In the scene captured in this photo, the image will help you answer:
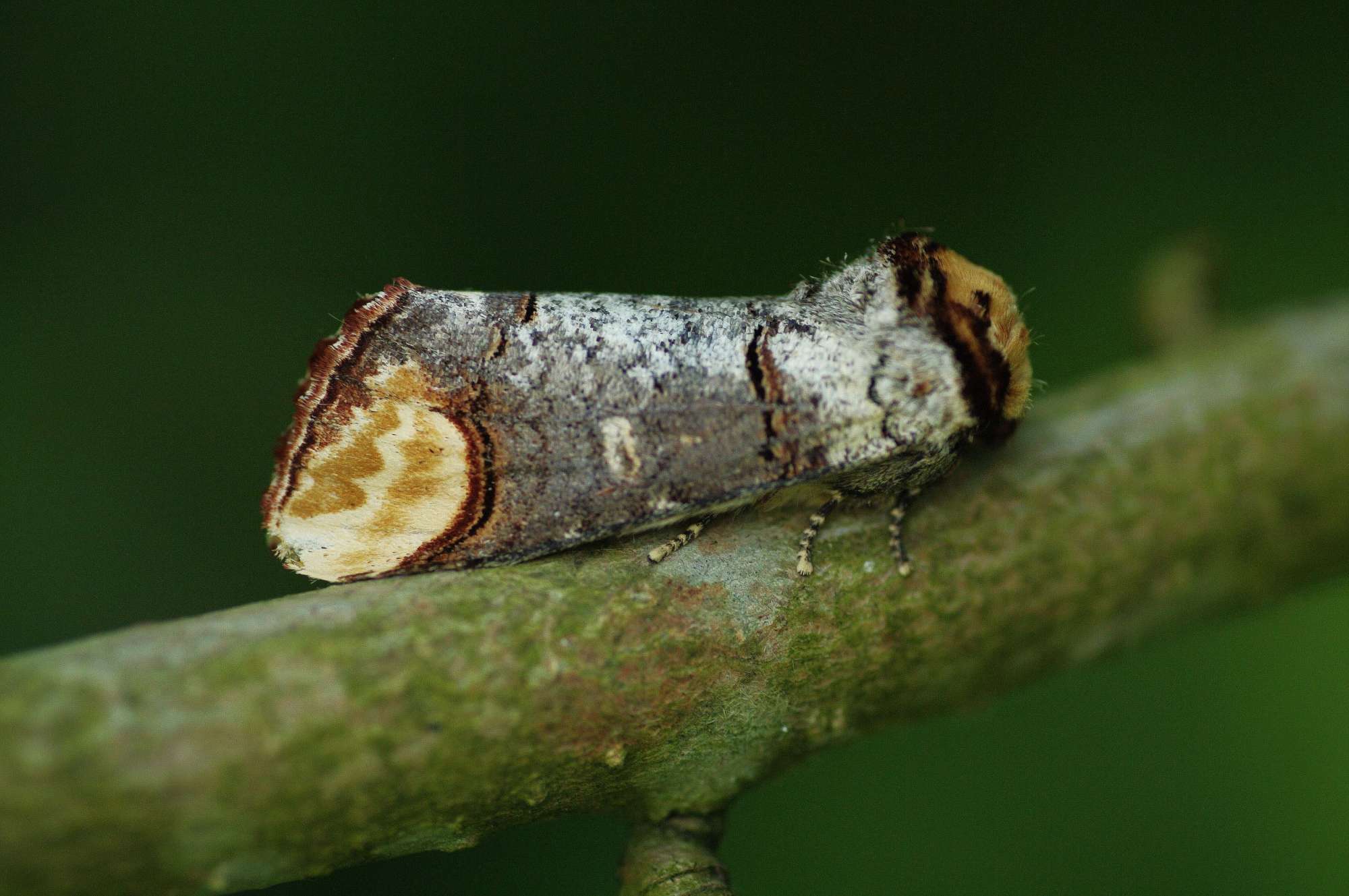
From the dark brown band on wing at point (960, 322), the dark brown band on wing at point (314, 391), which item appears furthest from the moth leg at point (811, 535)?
the dark brown band on wing at point (314, 391)

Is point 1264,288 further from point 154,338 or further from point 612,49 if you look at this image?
point 154,338

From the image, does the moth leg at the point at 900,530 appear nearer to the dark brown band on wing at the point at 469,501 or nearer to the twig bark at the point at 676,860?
the twig bark at the point at 676,860

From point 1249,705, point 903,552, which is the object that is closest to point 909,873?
point 1249,705

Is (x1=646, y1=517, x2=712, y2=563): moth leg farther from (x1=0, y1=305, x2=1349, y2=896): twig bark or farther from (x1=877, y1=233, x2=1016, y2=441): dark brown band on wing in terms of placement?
(x1=877, y1=233, x2=1016, y2=441): dark brown band on wing

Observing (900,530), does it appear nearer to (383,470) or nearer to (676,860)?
(676,860)

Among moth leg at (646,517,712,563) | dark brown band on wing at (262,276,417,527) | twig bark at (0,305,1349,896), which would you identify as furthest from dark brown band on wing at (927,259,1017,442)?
dark brown band on wing at (262,276,417,527)

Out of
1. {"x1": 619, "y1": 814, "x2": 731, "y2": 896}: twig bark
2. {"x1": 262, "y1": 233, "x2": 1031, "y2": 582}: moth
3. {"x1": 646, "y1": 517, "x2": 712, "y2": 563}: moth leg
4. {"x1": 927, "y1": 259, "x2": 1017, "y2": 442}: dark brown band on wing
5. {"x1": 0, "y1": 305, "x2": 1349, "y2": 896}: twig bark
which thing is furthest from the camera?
{"x1": 927, "y1": 259, "x2": 1017, "y2": 442}: dark brown band on wing

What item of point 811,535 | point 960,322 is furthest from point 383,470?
point 960,322
